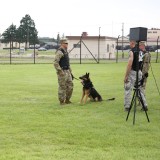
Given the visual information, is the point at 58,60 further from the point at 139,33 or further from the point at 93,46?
the point at 93,46

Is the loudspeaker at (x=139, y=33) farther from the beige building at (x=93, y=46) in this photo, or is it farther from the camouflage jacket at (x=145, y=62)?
the beige building at (x=93, y=46)

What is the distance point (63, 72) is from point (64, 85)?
40 cm

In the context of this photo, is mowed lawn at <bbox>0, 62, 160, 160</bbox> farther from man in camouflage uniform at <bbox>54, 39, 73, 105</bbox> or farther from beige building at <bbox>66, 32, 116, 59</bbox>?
beige building at <bbox>66, 32, 116, 59</bbox>

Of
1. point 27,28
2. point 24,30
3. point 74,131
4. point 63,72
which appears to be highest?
point 27,28

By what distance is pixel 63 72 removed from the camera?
40.3 feet

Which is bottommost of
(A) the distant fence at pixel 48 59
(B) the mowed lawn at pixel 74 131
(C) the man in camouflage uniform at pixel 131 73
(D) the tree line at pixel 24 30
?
(B) the mowed lawn at pixel 74 131

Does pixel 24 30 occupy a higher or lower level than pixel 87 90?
higher

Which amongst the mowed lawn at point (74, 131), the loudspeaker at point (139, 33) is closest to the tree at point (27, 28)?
the mowed lawn at point (74, 131)

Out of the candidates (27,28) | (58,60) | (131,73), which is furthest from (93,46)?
(131,73)

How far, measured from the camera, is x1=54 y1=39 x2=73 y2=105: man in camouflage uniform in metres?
12.2

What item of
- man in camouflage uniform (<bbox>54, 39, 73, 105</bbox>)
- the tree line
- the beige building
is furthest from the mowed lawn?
the tree line

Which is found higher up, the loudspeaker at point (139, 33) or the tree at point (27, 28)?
the tree at point (27, 28)

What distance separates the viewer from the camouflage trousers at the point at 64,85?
484 inches

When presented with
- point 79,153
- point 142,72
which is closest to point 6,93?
→ point 142,72
